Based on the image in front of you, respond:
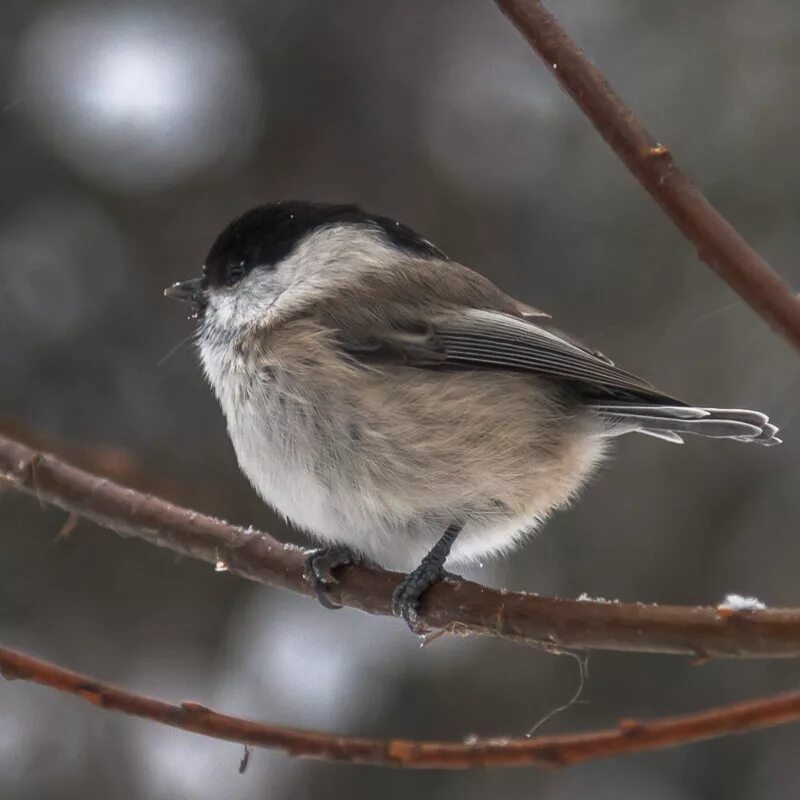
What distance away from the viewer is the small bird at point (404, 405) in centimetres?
247

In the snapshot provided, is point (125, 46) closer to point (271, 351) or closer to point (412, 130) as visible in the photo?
point (412, 130)

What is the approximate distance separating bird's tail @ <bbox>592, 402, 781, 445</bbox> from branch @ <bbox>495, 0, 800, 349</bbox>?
37.4 inches

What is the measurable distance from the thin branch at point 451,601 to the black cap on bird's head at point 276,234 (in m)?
0.71

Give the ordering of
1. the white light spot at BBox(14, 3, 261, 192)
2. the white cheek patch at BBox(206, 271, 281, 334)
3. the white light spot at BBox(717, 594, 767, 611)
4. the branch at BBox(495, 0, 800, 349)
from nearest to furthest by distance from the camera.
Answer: the branch at BBox(495, 0, 800, 349)
the white light spot at BBox(717, 594, 767, 611)
the white cheek patch at BBox(206, 271, 281, 334)
the white light spot at BBox(14, 3, 261, 192)

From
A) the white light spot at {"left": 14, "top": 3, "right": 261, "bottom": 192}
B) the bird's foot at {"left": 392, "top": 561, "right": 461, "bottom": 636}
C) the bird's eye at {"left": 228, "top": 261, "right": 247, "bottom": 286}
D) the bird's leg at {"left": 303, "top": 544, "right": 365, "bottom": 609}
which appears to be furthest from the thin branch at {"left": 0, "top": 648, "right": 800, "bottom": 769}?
the white light spot at {"left": 14, "top": 3, "right": 261, "bottom": 192}

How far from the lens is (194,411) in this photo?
4.31 m

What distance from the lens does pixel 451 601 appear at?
218 centimetres

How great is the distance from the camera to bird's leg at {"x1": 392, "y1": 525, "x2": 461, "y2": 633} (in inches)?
89.4

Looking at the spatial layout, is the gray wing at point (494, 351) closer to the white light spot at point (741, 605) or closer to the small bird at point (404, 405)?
the small bird at point (404, 405)

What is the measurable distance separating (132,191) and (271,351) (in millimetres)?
2054

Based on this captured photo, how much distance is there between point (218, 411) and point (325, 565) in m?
1.91

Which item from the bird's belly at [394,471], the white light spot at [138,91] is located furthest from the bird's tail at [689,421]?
the white light spot at [138,91]

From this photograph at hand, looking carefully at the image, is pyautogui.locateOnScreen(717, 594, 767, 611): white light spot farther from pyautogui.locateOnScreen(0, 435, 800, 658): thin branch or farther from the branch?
the branch

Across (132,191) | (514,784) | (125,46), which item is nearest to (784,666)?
(514,784)
